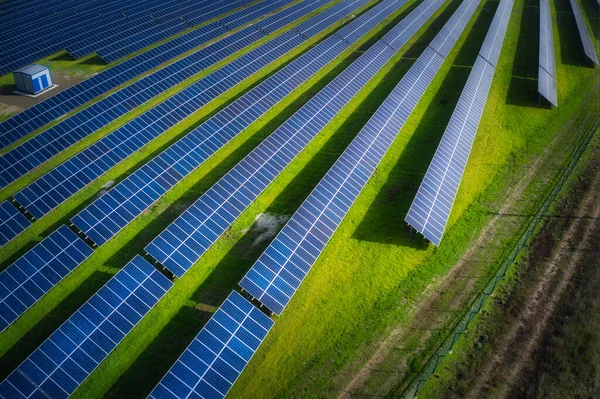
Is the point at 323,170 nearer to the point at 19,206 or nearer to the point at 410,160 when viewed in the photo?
the point at 410,160

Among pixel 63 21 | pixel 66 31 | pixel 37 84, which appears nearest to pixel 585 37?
pixel 37 84

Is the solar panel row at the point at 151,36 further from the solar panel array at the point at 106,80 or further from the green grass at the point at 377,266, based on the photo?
the green grass at the point at 377,266

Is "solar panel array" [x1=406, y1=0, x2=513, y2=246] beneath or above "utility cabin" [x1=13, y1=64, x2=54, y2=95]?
above

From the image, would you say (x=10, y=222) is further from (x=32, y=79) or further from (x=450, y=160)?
(x=450, y=160)

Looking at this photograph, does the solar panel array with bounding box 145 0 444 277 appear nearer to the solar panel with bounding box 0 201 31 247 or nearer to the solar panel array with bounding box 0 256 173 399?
the solar panel array with bounding box 0 256 173 399

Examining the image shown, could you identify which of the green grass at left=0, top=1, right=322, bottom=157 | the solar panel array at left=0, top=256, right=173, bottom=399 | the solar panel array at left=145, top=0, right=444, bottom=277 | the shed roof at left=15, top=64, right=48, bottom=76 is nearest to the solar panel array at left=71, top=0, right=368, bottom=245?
the green grass at left=0, top=1, right=322, bottom=157

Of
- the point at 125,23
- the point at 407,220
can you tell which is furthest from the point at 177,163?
the point at 125,23
